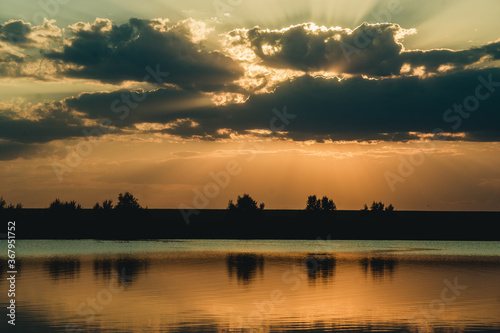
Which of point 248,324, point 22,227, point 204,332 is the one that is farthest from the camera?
point 22,227

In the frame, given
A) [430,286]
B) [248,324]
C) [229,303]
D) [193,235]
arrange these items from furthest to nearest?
[193,235], [430,286], [229,303], [248,324]

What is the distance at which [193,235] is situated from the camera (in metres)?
192

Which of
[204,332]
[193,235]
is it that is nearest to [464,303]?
[204,332]

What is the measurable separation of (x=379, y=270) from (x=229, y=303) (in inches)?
1119

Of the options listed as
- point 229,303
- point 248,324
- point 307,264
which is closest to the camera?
point 248,324

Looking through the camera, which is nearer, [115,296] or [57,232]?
[115,296]

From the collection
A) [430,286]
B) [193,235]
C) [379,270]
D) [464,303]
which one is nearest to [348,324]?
[464,303]

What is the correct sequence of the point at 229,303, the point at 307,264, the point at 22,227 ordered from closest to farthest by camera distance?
the point at 229,303 < the point at 307,264 < the point at 22,227

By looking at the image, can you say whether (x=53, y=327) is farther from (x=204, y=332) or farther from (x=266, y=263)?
(x=266, y=263)

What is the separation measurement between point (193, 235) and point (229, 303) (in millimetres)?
156622

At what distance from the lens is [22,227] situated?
590 ft

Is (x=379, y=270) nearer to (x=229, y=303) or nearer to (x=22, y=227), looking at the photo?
(x=229, y=303)

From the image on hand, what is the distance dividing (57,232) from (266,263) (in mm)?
130527

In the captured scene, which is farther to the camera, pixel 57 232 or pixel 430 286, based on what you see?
pixel 57 232
